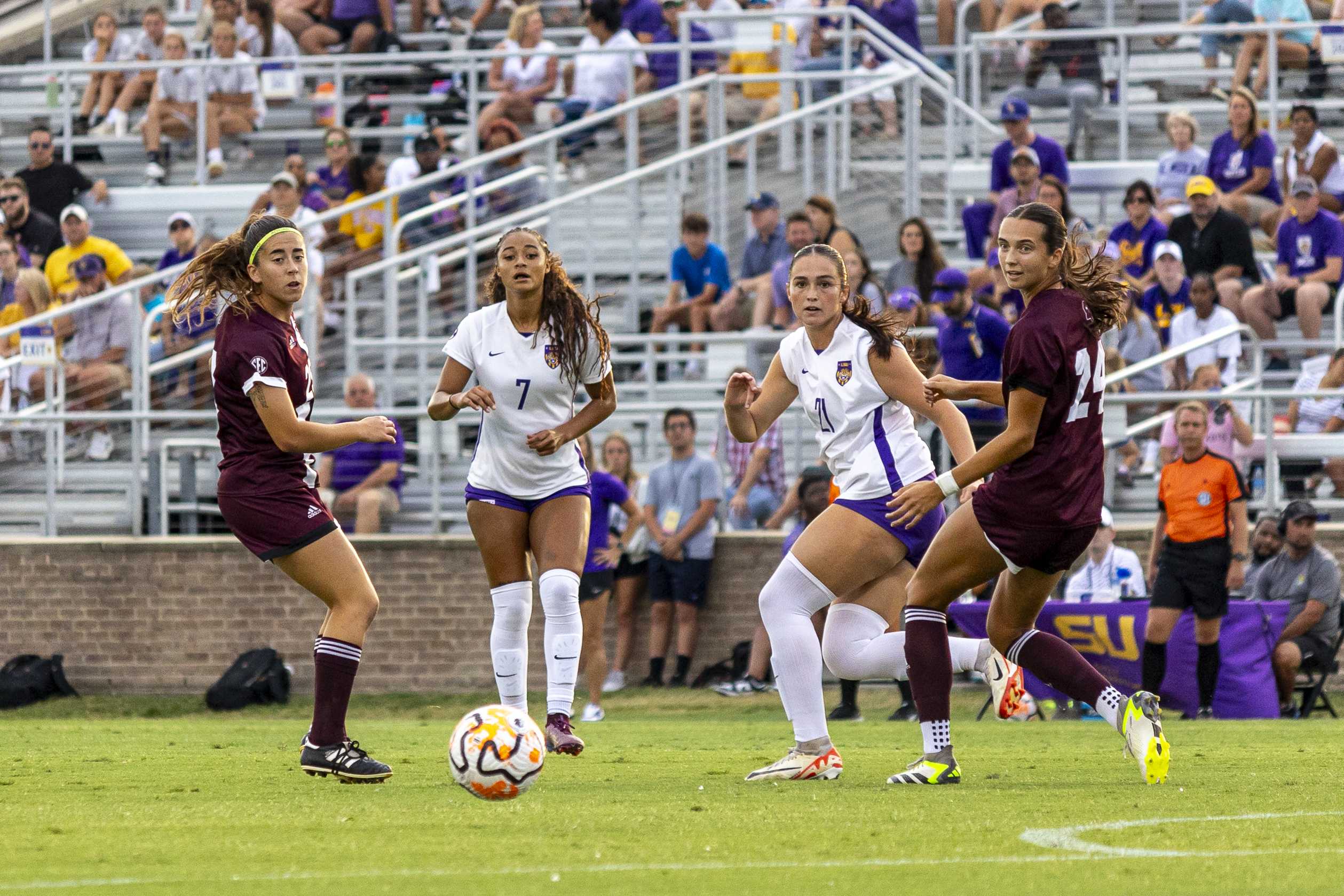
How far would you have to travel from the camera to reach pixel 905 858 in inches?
214

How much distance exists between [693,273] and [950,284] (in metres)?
3.63

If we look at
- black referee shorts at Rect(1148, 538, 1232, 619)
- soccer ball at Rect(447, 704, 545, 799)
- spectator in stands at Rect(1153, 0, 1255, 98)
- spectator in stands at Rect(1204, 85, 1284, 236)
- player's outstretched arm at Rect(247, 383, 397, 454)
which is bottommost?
black referee shorts at Rect(1148, 538, 1232, 619)

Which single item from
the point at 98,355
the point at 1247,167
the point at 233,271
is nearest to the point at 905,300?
the point at 1247,167

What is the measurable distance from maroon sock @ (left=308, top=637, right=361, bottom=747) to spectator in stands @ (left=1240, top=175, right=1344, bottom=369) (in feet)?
35.0

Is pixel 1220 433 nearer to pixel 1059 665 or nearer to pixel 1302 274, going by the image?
pixel 1302 274

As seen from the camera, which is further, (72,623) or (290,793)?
(72,623)

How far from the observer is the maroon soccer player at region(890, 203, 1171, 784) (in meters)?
7.00

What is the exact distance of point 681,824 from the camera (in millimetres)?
6262

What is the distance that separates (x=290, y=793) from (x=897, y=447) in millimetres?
2743

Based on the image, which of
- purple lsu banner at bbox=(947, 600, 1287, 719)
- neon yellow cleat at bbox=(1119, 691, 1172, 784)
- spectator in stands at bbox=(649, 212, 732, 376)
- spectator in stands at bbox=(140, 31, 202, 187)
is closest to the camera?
neon yellow cleat at bbox=(1119, 691, 1172, 784)

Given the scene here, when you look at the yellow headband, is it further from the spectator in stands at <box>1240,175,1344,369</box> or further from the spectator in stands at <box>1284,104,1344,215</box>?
the spectator in stands at <box>1284,104,1344,215</box>

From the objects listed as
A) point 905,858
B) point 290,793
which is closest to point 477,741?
point 290,793

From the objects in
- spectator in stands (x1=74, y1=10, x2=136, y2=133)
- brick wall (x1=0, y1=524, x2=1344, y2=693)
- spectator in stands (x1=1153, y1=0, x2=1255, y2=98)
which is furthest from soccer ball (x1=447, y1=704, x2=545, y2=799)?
spectator in stands (x1=74, y1=10, x2=136, y2=133)

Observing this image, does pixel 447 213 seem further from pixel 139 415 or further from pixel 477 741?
pixel 477 741
